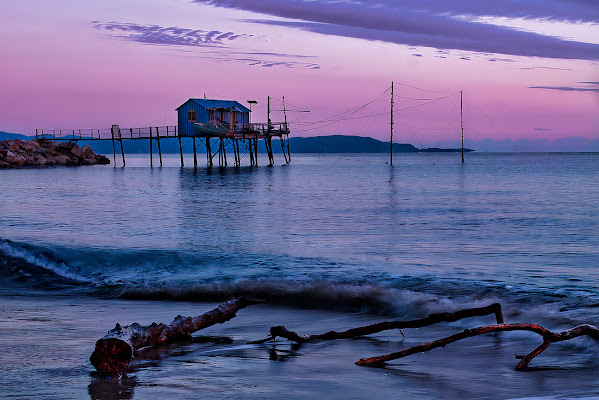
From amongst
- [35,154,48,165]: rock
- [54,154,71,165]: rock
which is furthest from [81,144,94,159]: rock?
[35,154,48,165]: rock

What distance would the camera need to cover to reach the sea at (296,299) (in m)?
5.12

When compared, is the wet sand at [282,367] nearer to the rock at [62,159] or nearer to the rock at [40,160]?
the rock at [40,160]

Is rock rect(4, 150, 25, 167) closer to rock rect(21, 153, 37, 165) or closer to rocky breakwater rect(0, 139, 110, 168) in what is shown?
rocky breakwater rect(0, 139, 110, 168)

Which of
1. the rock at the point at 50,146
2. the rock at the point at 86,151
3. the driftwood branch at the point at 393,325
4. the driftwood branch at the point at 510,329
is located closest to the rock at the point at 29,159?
the rock at the point at 50,146

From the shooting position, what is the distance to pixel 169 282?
11.0 meters

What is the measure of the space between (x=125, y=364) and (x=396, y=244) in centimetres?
1245

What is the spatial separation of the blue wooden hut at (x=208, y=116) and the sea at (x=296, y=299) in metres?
47.2

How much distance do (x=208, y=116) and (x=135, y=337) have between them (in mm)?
66330

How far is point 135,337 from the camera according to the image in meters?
5.62

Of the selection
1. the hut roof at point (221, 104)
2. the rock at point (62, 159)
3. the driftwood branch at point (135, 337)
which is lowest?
the driftwood branch at point (135, 337)

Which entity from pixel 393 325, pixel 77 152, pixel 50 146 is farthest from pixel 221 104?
pixel 393 325

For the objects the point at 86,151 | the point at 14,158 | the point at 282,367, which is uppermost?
the point at 86,151

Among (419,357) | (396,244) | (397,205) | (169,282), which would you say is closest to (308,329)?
(419,357)

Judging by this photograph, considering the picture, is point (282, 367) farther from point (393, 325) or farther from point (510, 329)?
point (510, 329)
